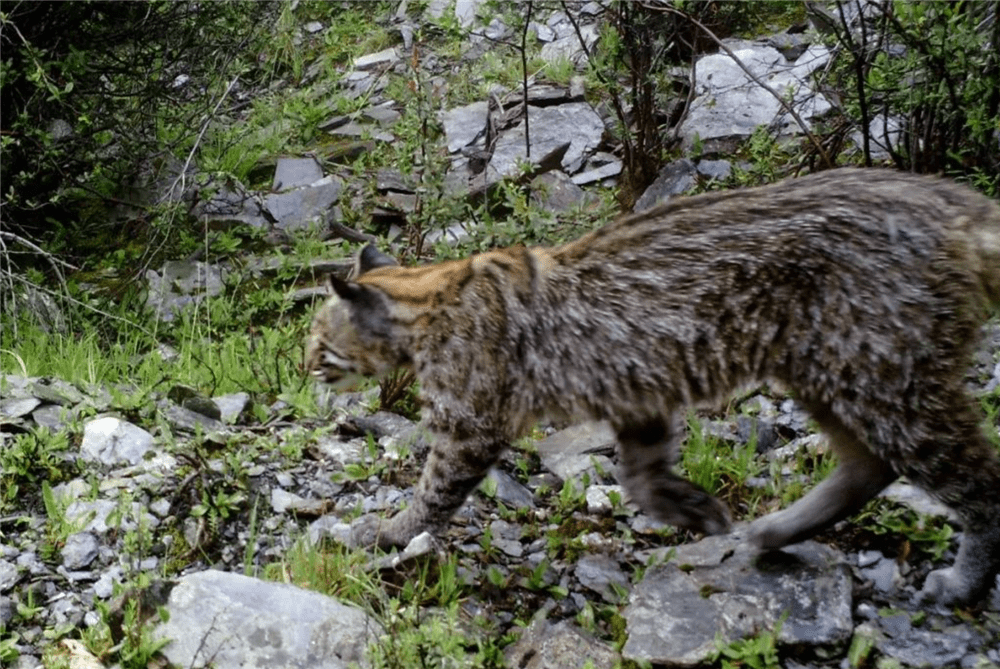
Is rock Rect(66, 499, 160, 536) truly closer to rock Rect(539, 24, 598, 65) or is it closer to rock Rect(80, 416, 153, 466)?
rock Rect(80, 416, 153, 466)

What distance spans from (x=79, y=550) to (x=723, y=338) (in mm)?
3161

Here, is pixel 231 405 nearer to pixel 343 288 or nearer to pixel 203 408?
pixel 203 408

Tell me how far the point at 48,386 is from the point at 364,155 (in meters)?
4.58

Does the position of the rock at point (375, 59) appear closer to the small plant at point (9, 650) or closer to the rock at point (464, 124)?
the rock at point (464, 124)

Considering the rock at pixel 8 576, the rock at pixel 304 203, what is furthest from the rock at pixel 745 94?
the rock at pixel 8 576

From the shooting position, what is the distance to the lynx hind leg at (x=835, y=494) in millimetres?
5062

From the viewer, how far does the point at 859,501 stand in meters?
5.11

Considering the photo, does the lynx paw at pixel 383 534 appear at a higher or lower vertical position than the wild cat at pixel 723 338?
lower

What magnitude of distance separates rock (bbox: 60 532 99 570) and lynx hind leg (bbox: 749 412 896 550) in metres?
3.09

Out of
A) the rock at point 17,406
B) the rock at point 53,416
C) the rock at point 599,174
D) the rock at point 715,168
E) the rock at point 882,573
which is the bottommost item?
the rock at point 882,573

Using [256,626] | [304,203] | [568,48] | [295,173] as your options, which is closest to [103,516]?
[256,626]

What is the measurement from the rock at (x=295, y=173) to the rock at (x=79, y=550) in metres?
5.53

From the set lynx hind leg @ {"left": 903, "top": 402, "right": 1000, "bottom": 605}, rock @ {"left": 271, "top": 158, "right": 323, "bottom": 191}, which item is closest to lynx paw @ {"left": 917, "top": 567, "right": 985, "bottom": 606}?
lynx hind leg @ {"left": 903, "top": 402, "right": 1000, "bottom": 605}

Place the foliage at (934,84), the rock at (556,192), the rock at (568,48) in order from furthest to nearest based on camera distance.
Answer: the rock at (568,48) < the rock at (556,192) < the foliage at (934,84)
